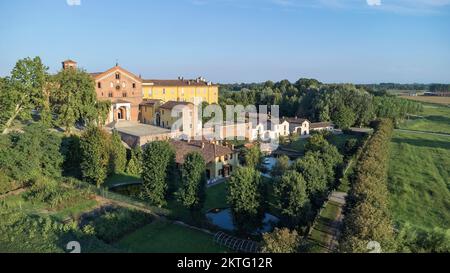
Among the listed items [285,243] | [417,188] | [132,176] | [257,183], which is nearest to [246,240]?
[257,183]

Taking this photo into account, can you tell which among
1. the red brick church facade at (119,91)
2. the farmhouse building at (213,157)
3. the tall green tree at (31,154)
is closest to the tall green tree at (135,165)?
the farmhouse building at (213,157)

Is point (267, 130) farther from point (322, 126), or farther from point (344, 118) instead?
point (344, 118)

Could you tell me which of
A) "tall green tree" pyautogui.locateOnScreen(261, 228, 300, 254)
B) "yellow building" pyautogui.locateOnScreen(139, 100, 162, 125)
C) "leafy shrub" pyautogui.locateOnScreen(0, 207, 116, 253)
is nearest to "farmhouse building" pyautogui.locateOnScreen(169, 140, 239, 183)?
"leafy shrub" pyautogui.locateOnScreen(0, 207, 116, 253)

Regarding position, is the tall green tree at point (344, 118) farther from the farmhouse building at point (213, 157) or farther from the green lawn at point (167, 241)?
the green lawn at point (167, 241)

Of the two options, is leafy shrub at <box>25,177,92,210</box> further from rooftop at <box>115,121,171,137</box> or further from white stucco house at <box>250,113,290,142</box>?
white stucco house at <box>250,113,290,142</box>

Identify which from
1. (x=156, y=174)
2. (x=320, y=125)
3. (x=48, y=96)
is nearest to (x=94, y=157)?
Result: (x=156, y=174)
